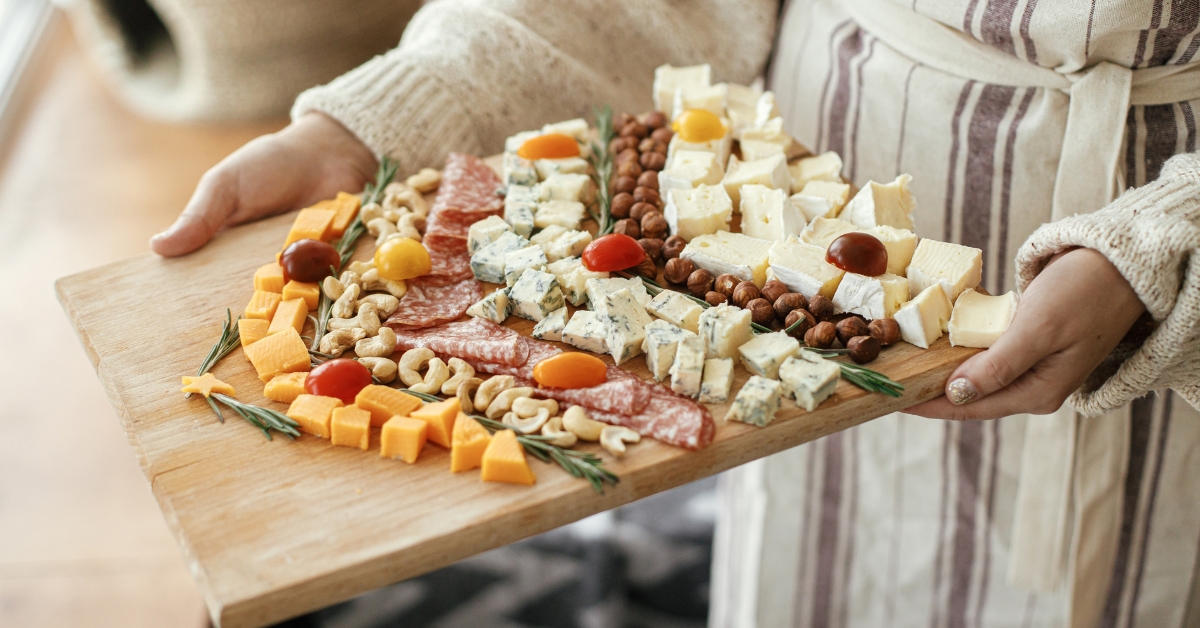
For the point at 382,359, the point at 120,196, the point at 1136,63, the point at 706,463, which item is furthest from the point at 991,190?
the point at 120,196

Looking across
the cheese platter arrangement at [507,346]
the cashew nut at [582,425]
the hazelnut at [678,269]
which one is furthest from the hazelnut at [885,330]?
the cashew nut at [582,425]

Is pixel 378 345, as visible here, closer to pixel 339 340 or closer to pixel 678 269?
pixel 339 340

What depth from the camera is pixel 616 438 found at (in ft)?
3.06

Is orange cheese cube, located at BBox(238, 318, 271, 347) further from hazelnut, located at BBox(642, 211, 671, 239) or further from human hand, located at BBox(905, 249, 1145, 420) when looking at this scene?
human hand, located at BBox(905, 249, 1145, 420)

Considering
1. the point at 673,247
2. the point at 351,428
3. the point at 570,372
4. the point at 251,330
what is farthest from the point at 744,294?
the point at 251,330

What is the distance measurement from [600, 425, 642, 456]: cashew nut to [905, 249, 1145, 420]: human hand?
1.18 ft

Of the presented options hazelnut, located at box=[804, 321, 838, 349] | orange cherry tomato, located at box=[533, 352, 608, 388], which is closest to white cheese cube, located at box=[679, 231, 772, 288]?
hazelnut, located at box=[804, 321, 838, 349]

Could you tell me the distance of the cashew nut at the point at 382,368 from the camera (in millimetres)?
1021

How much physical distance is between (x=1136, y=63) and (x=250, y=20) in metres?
2.22

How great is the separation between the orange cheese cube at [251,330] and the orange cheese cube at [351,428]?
202 millimetres

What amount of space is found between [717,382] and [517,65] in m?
0.77

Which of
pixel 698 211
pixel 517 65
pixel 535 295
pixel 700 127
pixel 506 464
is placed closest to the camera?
pixel 506 464

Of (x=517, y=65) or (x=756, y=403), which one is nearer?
(x=756, y=403)

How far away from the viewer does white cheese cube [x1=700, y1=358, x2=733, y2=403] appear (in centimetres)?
97
